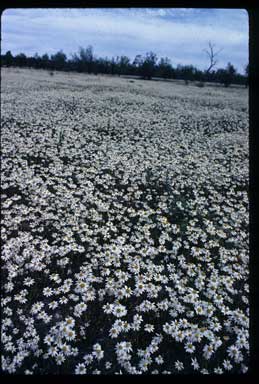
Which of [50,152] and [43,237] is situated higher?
[50,152]

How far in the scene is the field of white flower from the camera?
3.67m

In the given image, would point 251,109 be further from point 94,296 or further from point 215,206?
point 215,206

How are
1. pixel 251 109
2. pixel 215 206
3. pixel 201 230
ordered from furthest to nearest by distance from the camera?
1. pixel 215 206
2. pixel 201 230
3. pixel 251 109

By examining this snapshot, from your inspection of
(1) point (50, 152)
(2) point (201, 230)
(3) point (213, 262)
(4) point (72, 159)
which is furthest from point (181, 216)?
(1) point (50, 152)

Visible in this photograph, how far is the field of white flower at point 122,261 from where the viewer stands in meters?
3.67

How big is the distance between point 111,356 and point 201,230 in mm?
3451

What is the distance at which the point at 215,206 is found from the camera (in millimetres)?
7395

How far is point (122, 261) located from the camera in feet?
17.0

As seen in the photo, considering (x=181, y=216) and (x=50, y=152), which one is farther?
(x=50, y=152)

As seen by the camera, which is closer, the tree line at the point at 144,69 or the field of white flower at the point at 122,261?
the field of white flower at the point at 122,261

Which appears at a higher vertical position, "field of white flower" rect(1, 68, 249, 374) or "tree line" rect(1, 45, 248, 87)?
"tree line" rect(1, 45, 248, 87)

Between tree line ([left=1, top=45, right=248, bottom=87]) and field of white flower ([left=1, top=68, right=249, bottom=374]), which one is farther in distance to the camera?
tree line ([left=1, top=45, right=248, bottom=87])

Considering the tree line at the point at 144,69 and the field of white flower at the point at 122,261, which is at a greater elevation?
the tree line at the point at 144,69

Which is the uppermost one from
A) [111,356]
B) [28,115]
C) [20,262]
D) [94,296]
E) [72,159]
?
[28,115]
